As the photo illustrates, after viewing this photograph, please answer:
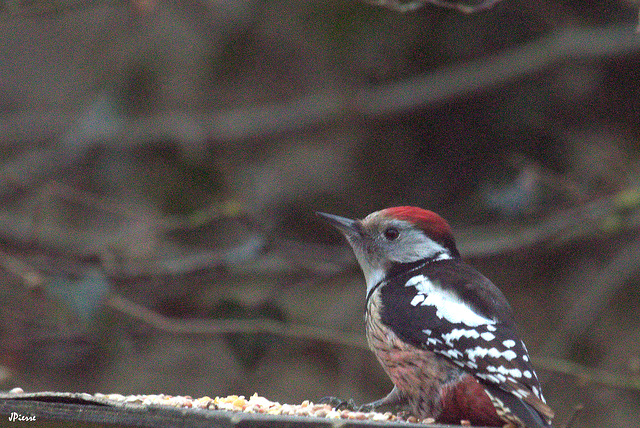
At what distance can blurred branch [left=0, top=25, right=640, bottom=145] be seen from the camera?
203 inches

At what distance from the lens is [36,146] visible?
578 centimetres

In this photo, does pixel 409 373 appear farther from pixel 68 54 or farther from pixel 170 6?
pixel 68 54

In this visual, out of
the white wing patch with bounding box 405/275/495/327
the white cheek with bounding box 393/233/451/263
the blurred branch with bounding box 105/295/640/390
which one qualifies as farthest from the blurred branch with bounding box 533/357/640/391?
the white wing patch with bounding box 405/275/495/327

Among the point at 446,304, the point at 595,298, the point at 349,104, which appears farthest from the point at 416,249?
the point at 349,104

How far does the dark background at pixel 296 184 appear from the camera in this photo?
4.66 m

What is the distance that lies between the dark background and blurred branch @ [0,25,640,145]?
0.01 m

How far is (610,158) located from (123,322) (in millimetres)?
2687

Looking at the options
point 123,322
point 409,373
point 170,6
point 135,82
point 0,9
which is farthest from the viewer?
point 170,6

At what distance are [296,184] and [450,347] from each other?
11.8ft

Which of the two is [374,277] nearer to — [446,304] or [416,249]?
[416,249]

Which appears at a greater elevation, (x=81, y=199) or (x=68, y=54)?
(x=68, y=54)

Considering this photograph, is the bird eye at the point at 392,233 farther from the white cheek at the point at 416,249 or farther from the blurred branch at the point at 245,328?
the blurred branch at the point at 245,328

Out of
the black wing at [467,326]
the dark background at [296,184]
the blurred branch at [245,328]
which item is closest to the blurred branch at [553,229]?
the dark background at [296,184]

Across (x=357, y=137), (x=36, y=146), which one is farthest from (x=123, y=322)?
(x=357, y=137)
